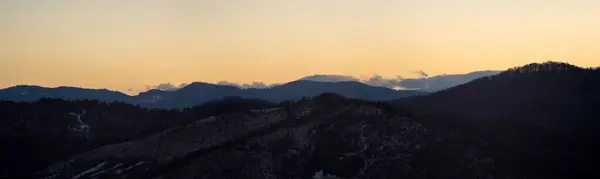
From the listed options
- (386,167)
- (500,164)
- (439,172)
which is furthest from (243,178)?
(500,164)

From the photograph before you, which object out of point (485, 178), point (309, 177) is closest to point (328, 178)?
point (309, 177)

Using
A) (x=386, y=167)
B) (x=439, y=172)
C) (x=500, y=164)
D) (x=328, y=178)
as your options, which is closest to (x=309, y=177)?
(x=328, y=178)

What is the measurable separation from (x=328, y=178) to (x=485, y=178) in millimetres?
38510

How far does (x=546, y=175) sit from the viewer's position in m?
197

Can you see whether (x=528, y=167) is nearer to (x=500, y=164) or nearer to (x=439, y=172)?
(x=500, y=164)

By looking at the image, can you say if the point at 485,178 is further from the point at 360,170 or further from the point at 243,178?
the point at 243,178

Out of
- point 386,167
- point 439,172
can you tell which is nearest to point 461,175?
point 439,172

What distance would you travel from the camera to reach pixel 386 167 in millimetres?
199250

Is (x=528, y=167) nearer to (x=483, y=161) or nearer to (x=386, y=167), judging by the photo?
(x=483, y=161)

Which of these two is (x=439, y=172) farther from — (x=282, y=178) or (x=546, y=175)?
(x=282, y=178)

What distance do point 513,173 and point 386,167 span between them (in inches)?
1241

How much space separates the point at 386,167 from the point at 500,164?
28910 millimetres

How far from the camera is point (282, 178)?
198500 mm

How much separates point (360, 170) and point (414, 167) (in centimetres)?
1397
